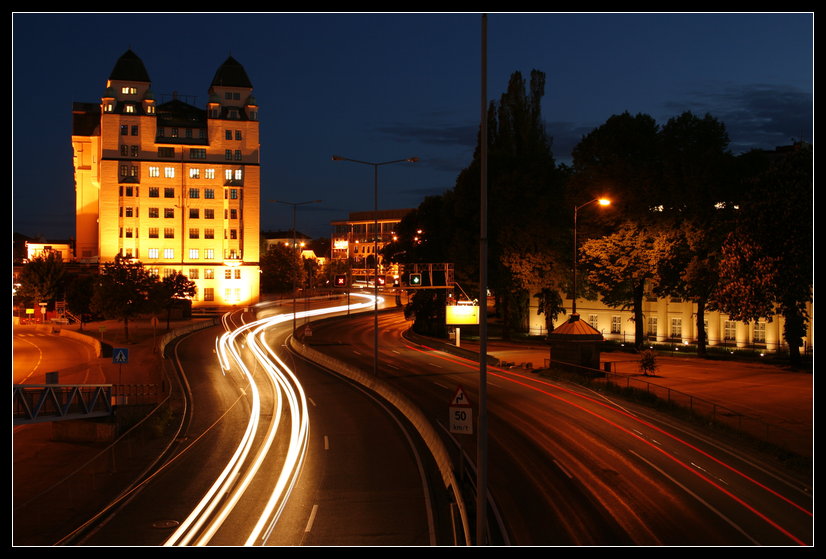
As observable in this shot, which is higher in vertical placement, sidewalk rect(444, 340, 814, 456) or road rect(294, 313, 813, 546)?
sidewalk rect(444, 340, 814, 456)

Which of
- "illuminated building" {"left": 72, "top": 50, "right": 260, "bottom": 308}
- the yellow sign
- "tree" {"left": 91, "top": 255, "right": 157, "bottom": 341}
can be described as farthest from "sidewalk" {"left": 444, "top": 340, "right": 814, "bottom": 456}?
"illuminated building" {"left": 72, "top": 50, "right": 260, "bottom": 308}

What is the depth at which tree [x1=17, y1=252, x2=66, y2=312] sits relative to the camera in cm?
8781

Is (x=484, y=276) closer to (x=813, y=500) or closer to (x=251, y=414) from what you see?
(x=813, y=500)

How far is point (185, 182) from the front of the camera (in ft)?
324

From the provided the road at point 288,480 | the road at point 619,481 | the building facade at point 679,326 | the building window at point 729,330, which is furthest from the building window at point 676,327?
the road at point 288,480

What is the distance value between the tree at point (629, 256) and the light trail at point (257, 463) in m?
23.3

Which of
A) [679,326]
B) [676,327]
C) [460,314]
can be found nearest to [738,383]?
[460,314]

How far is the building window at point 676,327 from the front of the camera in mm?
59281

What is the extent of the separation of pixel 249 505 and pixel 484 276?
367 inches

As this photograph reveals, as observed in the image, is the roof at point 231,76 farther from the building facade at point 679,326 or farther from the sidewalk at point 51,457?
the building facade at point 679,326

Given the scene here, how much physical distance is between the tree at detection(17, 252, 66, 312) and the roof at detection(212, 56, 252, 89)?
105 feet

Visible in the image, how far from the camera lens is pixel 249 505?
1956cm

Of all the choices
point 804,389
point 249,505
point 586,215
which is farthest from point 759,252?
point 586,215

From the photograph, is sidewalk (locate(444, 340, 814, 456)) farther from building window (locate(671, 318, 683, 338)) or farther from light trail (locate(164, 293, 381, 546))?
light trail (locate(164, 293, 381, 546))
